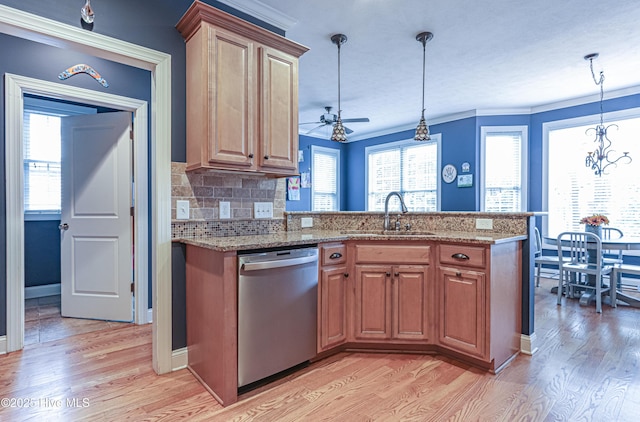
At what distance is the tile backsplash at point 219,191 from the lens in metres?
2.33

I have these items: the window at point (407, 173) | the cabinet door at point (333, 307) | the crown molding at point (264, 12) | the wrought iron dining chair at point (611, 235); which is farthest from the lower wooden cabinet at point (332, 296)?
the window at point (407, 173)

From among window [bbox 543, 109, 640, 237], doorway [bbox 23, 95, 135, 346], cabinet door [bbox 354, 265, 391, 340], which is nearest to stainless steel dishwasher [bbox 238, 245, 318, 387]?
cabinet door [bbox 354, 265, 391, 340]

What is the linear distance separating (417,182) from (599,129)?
303 centimetres

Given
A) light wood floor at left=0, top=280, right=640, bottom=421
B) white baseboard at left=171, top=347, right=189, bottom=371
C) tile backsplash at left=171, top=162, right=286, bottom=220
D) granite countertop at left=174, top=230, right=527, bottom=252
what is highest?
tile backsplash at left=171, top=162, right=286, bottom=220

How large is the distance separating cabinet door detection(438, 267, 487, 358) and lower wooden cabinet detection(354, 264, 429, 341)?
13 cm

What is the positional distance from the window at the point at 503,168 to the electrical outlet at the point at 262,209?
13.9 ft

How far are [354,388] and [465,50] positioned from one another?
328 cm

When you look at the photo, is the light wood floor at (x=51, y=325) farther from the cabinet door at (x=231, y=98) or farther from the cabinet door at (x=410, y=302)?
the cabinet door at (x=410, y=302)

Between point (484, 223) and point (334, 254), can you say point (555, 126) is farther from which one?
point (334, 254)

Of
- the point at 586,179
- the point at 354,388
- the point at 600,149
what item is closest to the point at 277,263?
the point at 354,388

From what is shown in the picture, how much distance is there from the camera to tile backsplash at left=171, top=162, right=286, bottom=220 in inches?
91.9

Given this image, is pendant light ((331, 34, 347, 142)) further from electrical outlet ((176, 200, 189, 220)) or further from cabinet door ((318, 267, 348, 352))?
electrical outlet ((176, 200, 189, 220))

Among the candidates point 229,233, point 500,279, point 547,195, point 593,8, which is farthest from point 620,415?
point 547,195

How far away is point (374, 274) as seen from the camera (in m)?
2.51
